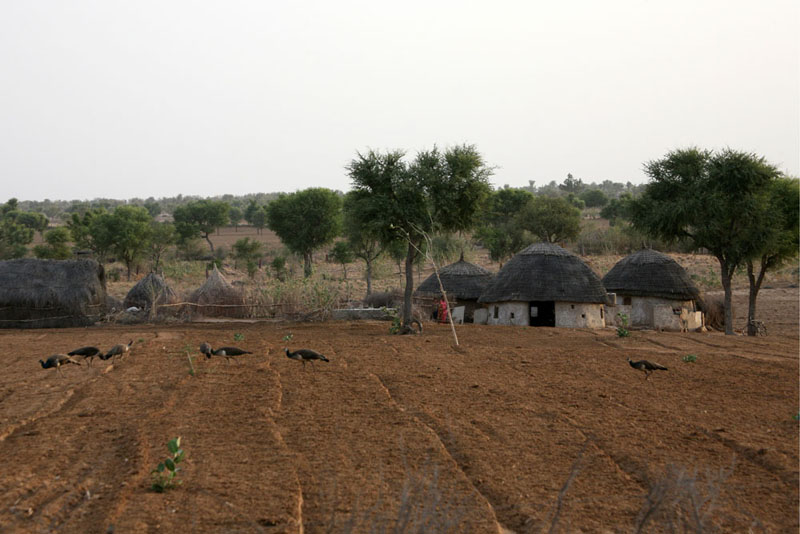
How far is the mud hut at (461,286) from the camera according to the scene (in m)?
29.6

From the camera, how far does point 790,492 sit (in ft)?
21.7

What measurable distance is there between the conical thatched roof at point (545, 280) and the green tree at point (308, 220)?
22845 millimetres

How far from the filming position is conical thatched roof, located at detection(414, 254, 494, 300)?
97.7ft

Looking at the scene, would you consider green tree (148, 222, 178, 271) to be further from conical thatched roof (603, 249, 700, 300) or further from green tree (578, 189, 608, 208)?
green tree (578, 189, 608, 208)

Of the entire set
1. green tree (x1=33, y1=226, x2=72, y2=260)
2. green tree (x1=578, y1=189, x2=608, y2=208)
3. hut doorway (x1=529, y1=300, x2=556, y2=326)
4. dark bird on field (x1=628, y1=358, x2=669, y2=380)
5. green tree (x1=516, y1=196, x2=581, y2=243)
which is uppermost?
green tree (x1=578, y1=189, x2=608, y2=208)

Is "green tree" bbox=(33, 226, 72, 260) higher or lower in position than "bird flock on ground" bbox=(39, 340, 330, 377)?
higher

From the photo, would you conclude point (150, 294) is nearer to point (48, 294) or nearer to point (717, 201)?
point (48, 294)

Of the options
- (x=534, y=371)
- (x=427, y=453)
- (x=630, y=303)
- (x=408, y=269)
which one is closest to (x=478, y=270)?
(x=630, y=303)

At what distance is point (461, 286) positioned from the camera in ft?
98.8

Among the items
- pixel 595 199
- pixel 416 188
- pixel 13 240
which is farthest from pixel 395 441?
pixel 595 199

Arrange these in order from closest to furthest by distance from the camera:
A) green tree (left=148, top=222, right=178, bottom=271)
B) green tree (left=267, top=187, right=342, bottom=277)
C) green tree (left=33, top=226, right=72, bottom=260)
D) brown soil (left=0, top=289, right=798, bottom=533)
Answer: brown soil (left=0, top=289, right=798, bottom=533) → green tree (left=267, top=187, right=342, bottom=277) → green tree (left=33, top=226, right=72, bottom=260) → green tree (left=148, top=222, right=178, bottom=271)

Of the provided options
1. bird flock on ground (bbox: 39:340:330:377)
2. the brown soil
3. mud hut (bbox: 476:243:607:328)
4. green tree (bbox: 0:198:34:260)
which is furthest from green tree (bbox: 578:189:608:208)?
bird flock on ground (bbox: 39:340:330:377)

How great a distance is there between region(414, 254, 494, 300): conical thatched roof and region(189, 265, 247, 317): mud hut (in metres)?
7.54

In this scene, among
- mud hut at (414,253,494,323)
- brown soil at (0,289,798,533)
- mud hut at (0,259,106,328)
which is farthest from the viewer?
mud hut at (414,253,494,323)
